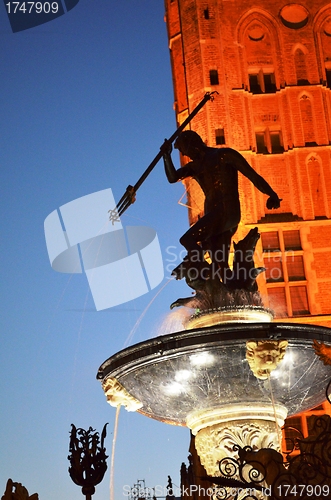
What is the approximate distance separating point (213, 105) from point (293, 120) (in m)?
3.07

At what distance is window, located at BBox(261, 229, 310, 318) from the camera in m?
33.2

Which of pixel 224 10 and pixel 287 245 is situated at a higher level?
pixel 224 10

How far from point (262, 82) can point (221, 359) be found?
93.0 ft

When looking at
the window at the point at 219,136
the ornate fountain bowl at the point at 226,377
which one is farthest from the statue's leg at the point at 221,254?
the window at the point at 219,136

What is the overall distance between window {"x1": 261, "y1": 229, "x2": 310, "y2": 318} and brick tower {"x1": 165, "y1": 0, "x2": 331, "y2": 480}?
0.03 meters

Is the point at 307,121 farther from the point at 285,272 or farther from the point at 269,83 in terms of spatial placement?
the point at 285,272

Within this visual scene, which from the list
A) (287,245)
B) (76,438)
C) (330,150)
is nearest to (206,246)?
(76,438)

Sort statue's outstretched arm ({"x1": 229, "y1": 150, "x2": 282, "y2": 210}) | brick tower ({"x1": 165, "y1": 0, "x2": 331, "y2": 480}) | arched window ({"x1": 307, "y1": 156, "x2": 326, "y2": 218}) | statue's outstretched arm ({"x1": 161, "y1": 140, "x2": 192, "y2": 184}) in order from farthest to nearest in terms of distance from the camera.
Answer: arched window ({"x1": 307, "y1": 156, "x2": 326, "y2": 218}), brick tower ({"x1": 165, "y1": 0, "x2": 331, "y2": 480}), statue's outstretched arm ({"x1": 161, "y1": 140, "x2": 192, "y2": 184}), statue's outstretched arm ({"x1": 229, "y1": 150, "x2": 282, "y2": 210})

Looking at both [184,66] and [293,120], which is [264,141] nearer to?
[293,120]

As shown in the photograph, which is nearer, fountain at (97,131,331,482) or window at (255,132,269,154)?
fountain at (97,131,331,482)

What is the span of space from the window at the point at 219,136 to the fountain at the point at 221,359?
24.0m

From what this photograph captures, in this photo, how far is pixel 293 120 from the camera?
3628 cm

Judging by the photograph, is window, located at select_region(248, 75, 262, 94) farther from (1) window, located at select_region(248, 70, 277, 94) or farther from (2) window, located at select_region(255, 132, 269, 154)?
(2) window, located at select_region(255, 132, 269, 154)

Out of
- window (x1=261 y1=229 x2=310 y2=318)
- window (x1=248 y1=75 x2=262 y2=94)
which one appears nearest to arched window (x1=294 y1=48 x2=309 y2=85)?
window (x1=248 y1=75 x2=262 y2=94)
